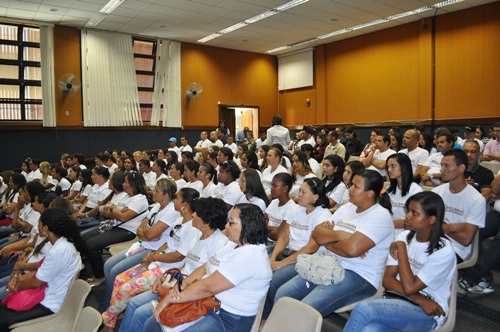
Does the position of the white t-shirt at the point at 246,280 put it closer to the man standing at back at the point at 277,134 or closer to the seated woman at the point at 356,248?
the seated woman at the point at 356,248

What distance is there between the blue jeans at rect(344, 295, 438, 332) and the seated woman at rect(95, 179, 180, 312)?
1.96 metres

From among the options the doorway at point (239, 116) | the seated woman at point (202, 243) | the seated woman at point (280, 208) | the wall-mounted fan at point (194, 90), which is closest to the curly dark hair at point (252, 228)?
the seated woman at point (202, 243)

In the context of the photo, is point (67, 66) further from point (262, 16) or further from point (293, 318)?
point (293, 318)

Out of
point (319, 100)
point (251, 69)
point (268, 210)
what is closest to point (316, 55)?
point (319, 100)

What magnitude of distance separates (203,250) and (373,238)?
1.13 m

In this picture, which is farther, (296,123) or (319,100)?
(296,123)

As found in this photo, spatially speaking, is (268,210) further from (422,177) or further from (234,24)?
(234,24)

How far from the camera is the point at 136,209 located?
165 inches

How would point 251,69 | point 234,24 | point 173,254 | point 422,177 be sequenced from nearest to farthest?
point 173,254, point 422,177, point 234,24, point 251,69

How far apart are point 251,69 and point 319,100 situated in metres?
2.59

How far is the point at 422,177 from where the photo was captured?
457cm

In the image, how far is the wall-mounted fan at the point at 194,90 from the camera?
38.3 feet

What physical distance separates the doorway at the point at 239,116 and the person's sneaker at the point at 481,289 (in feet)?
33.9

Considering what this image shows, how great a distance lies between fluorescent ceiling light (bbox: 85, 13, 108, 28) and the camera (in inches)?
350
